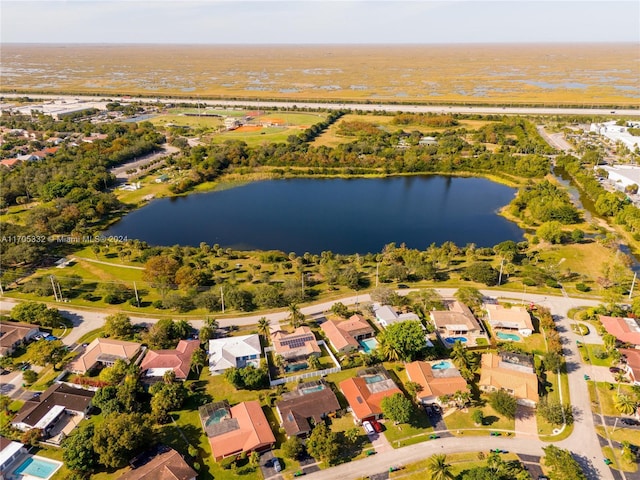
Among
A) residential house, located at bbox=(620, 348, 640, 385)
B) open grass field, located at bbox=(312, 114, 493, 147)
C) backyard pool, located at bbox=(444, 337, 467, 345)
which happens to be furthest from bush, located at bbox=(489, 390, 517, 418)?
open grass field, located at bbox=(312, 114, 493, 147)

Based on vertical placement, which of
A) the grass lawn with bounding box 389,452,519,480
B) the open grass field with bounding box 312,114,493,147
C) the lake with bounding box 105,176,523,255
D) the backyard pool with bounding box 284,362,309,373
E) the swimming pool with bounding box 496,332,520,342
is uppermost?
the open grass field with bounding box 312,114,493,147

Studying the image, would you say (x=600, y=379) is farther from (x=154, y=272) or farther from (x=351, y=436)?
(x=154, y=272)

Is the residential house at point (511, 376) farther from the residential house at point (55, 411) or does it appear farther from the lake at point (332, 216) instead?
the residential house at point (55, 411)

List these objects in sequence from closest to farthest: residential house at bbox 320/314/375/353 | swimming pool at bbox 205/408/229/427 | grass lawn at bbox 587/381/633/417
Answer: swimming pool at bbox 205/408/229/427
grass lawn at bbox 587/381/633/417
residential house at bbox 320/314/375/353

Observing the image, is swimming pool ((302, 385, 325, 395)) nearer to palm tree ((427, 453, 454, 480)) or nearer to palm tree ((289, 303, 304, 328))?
palm tree ((289, 303, 304, 328))

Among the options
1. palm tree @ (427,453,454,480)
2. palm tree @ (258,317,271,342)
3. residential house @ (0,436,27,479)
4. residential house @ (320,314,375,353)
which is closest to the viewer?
palm tree @ (427,453,454,480)

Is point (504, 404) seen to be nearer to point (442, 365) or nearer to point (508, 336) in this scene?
point (442, 365)

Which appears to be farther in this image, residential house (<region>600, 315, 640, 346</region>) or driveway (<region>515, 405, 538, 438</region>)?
residential house (<region>600, 315, 640, 346</region>)
